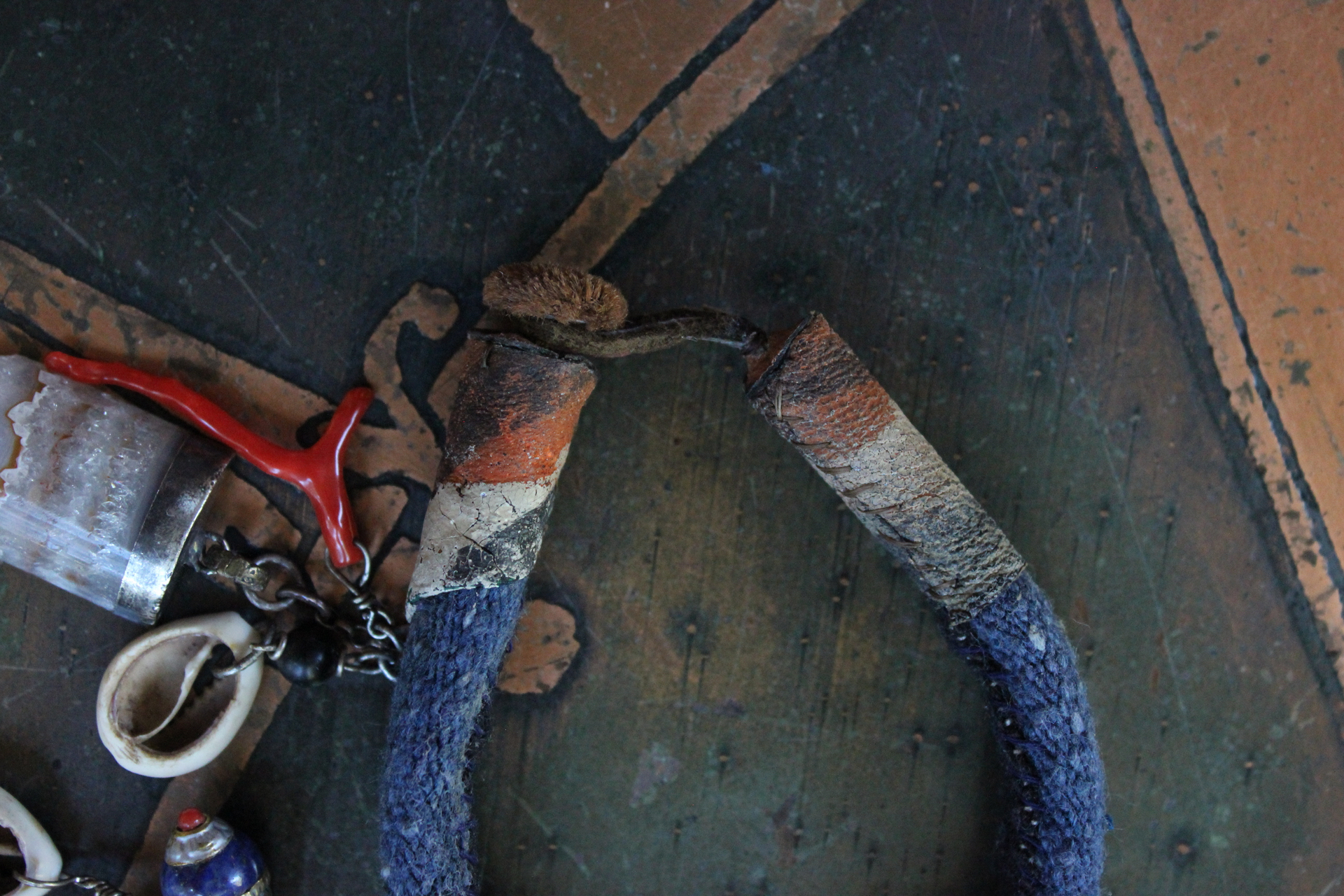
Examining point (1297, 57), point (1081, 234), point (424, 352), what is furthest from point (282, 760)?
point (1297, 57)

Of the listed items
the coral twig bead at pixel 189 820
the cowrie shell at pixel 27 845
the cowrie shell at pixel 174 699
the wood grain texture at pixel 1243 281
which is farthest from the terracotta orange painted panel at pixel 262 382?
the wood grain texture at pixel 1243 281

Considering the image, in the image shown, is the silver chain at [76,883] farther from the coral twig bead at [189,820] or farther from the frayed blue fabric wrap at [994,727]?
the frayed blue fabric wrap at [994,727]

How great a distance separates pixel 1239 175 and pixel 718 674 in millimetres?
1410

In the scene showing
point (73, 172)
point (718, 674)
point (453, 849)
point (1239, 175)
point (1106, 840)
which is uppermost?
point (1239, 175)

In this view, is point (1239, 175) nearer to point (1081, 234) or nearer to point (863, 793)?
point (1081, 234)

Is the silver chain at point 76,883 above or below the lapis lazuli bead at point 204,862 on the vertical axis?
below

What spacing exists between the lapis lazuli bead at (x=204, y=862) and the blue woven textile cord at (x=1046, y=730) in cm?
138

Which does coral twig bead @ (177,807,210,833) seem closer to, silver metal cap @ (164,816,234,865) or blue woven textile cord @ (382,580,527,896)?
silver metal cap @ (164,816,234,865)

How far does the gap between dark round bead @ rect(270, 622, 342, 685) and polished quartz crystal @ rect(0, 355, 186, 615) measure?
1.06 feet

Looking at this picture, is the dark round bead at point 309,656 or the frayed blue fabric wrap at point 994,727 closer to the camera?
the frayed blue fabric wrap at point 994,727

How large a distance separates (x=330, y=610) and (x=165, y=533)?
318mm

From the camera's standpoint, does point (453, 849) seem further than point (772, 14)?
No

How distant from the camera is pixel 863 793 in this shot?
1.64 metres

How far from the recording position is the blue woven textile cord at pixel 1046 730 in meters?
1.43
